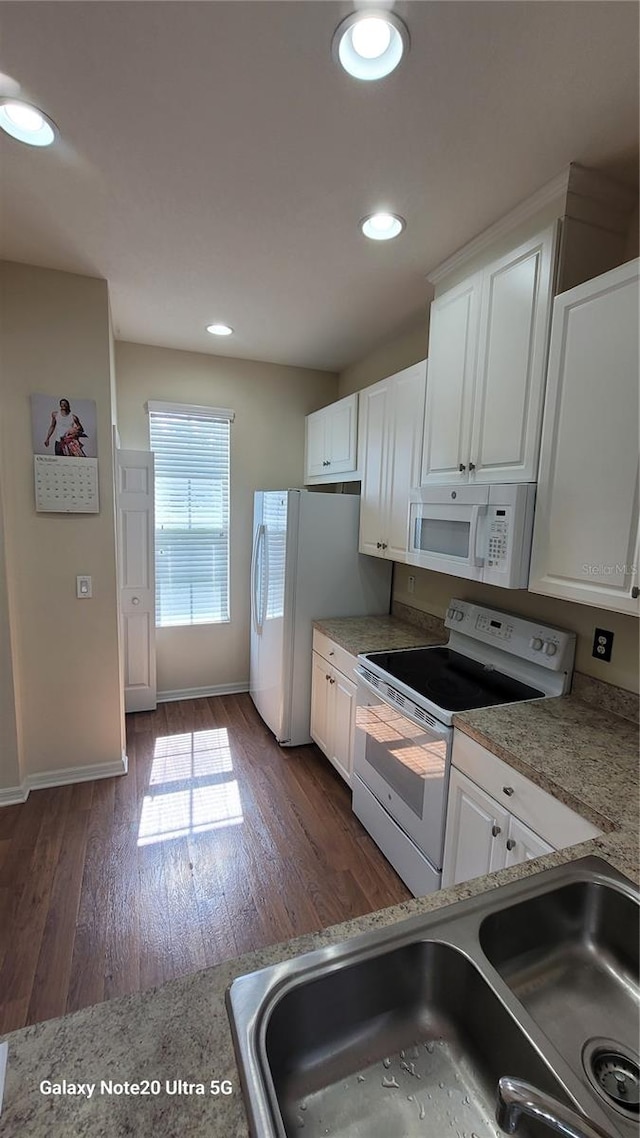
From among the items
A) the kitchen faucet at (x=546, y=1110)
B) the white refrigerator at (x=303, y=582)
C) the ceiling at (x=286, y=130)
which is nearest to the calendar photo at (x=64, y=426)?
the ceiling at (x=286, y=130)

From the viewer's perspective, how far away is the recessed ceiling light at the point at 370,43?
108cm

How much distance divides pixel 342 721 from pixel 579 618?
54.0 inches

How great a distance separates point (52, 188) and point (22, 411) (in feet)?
3.33

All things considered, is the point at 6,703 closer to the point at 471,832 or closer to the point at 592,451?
the point at 471,832

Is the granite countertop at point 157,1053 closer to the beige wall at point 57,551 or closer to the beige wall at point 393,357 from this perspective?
the beige wall at point 57,551

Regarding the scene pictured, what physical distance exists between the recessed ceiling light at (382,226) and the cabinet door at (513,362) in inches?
15.2

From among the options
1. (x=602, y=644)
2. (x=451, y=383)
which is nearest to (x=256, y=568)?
(x=451, y=383)

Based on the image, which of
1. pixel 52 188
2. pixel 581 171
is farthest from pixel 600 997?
pixel 52 188

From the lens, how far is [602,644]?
1.71 metres

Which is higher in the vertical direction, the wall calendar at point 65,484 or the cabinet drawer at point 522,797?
the wall calendar at point 65,484

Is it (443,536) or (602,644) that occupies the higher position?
(443,536)

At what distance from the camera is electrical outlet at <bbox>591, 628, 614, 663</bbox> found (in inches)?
66.5

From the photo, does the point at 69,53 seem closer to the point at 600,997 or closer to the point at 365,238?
the point at 365,238

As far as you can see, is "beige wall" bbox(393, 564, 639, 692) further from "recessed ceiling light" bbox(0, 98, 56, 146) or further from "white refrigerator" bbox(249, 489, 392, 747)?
"recessed ceiling light" bbox(0, 98, 56, 146)
